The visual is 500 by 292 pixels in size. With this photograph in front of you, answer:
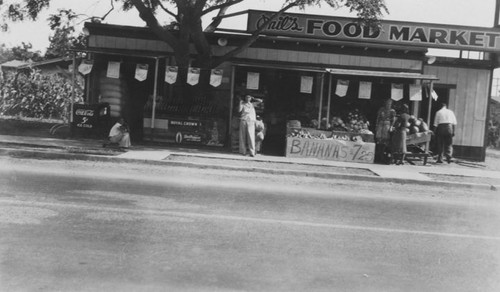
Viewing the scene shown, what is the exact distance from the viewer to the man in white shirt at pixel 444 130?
54.0 feet

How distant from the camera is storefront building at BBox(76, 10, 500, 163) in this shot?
16.9 m

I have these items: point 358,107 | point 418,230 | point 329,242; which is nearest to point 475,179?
point 358,107

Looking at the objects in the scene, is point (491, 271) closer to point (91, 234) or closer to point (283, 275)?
point (283, 275)

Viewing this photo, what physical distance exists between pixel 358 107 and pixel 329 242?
43.0 feet

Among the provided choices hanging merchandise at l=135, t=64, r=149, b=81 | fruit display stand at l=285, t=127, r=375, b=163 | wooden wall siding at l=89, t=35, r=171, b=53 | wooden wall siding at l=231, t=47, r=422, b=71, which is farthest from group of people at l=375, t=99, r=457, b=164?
wooden wall siding at l=89, t=35, r=171, b=53

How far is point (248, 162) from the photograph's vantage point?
1373 cm

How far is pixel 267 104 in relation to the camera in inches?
736

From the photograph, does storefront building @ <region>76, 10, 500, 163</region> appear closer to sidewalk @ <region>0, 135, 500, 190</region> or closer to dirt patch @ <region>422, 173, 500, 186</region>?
sidewalk @ <region>0, 135, 500, 190</region>

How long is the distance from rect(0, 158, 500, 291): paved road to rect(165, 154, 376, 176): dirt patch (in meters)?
2.95

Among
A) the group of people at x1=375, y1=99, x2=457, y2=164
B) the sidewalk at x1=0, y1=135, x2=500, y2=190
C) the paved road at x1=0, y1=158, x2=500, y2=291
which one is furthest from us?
the group of people at x1=375, y1=99, x2=457, y2=164

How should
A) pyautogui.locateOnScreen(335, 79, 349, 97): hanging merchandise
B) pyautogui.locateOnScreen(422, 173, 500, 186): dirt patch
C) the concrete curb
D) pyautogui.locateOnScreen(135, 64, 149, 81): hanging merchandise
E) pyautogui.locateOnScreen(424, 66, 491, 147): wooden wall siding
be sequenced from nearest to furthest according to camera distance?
the concrete curb
pyautogui.locateOnScreen(422, 173, 500, 186): dirt patch
pyautogui.locateOnScreen(135, 64, 149, 81): hanging merchandise
pyautogui.locateOnScreen(335, 79, 349, 97): hanging merchandise
pyautogui.locateOnScreen(424, 66, 491, 147): wooden wall siding

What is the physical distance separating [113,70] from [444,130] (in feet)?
35.5

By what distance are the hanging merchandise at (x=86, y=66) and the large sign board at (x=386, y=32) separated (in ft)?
18.7

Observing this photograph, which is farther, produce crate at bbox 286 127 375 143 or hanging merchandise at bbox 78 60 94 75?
hanging merchandise at bbox 78 60 94 75
